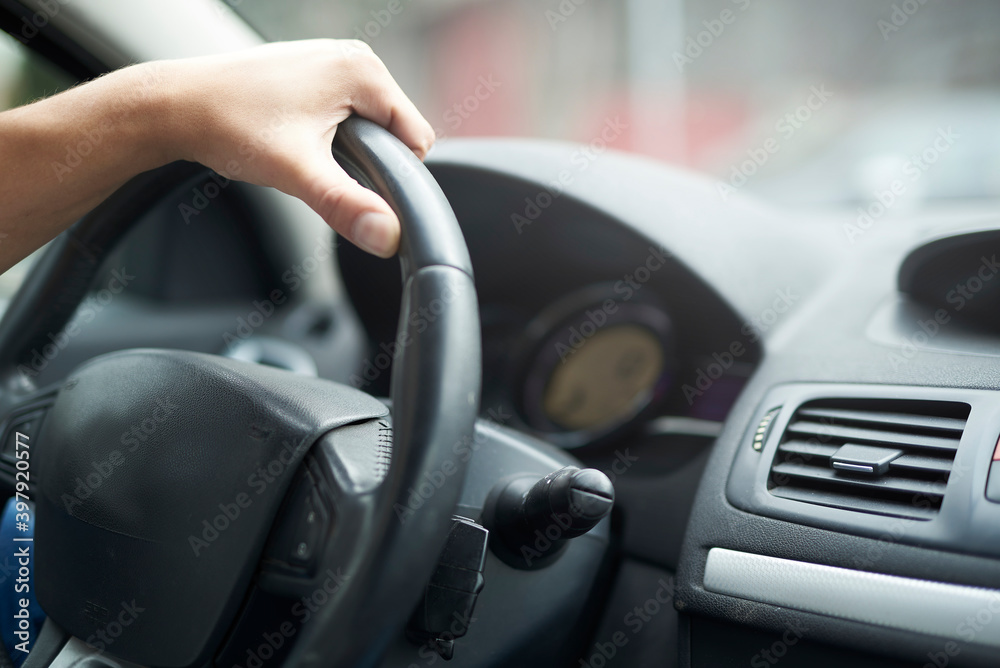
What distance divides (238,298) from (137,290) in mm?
256

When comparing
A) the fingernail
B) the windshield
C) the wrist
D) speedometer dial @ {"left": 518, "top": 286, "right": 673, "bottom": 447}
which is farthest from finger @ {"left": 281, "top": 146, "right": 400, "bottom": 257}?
speedometer dial @ {"left": 518, "top": 286, "right": 673, "bottom": 447}

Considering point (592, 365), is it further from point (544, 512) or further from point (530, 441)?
point (544, 512)

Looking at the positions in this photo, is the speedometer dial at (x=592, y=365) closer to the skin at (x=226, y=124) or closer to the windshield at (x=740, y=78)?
the windshield at (x=740, y=78)

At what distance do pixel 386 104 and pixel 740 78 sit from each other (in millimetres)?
9976

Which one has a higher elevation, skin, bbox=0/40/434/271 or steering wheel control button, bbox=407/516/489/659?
skin, bbox=0/40/434/271

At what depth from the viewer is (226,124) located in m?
0.66

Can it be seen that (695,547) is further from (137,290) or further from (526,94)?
(526,94)

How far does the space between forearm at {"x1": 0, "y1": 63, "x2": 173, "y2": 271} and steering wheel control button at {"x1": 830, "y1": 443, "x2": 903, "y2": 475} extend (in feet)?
2.57

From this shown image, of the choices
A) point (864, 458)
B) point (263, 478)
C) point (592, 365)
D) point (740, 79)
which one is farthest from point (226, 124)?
point (740, 79)

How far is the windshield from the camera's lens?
1.57m

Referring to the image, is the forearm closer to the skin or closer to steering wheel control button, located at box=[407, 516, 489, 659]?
the skin

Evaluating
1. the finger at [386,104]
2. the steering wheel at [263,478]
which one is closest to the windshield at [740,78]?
the finger at [386,104]

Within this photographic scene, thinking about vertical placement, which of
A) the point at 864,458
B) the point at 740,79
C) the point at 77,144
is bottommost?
the point at 740,79

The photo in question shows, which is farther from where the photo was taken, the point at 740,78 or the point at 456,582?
the point at 740,78
